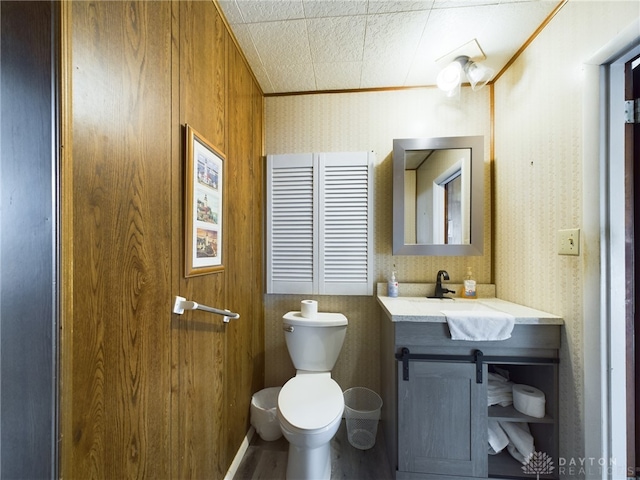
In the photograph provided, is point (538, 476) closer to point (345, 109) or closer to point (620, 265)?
point (620, 265)

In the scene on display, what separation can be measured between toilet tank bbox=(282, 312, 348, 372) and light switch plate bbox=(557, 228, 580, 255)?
3.73 feet

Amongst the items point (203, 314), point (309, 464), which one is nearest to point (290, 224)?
point (203, 314)

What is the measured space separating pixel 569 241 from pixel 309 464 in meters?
1.56

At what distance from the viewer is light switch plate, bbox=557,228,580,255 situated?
3.50 feet

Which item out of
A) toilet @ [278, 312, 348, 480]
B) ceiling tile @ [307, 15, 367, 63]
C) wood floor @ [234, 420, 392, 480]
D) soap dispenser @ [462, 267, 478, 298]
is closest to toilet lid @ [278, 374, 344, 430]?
toilet @ [278, 312, 348, 480]

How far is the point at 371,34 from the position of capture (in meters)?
1.33

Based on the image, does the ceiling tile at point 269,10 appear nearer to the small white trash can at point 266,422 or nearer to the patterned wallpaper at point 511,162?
the patterned wallpaper at point 511,162

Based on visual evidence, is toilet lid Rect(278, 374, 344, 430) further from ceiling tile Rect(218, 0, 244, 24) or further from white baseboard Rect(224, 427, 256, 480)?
ceiling tile Rect(218, 0, 244, 24)

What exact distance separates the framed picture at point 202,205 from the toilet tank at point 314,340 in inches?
25.5

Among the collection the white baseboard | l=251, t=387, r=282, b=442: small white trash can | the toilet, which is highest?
the toilet

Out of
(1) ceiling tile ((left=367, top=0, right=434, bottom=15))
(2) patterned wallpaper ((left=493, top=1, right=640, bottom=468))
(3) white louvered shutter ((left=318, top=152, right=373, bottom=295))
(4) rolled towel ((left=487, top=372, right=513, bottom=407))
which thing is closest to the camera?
(2) patterned wallpaper ((left=493, top=1, right=640, bottom=468))

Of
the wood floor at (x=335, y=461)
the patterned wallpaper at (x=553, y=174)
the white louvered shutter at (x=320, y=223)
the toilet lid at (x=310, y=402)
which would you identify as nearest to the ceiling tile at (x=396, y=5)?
the patterned wallpaper at (x=553, y=174)

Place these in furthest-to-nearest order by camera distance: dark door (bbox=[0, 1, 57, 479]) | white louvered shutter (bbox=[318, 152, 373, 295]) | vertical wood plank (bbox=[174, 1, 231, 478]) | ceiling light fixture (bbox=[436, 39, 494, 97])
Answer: white louvered shutter (bbox=[318, 152, 373, 295]) → ceiling light fixture (bbox=[436, 39, 494, 97]) → vertical wood plank (bbox=[174, 1, 231, 478]) → dark door (bbox=[0, 1, 57, 479])

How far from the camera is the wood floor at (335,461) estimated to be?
132 cm
